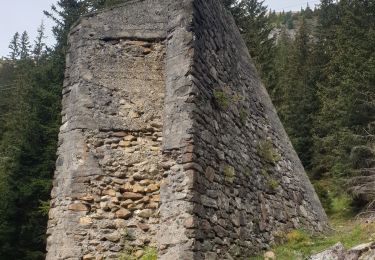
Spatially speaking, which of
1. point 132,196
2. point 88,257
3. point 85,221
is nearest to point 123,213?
point 132,196

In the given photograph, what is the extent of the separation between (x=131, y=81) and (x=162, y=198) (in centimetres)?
204

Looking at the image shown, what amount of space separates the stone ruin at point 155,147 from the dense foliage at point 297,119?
4976 mm

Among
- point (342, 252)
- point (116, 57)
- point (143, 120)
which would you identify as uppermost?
point (116, 57)

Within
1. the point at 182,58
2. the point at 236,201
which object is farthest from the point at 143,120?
the point at 236,201

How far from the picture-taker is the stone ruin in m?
5.85

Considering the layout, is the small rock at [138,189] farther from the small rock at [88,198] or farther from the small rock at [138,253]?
the small rock at [138,253]

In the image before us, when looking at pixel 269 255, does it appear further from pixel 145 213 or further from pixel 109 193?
pixel 109 193

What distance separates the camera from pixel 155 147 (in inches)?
258

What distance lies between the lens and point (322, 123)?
2059 centimetres

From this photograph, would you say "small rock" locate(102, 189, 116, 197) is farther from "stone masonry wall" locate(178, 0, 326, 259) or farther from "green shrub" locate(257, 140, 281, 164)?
"green shrub" locate(257, 140, 281, 164)

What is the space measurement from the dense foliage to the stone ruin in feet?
16.3

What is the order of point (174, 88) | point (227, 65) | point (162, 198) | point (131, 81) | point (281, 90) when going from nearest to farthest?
point (162, 198) → point (174, 88) → point (131, 81) → point (227, 65) → point (281, 90)

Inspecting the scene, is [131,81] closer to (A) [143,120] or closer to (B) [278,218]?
(A) [143,120]

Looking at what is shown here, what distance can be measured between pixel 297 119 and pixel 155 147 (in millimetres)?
19267
